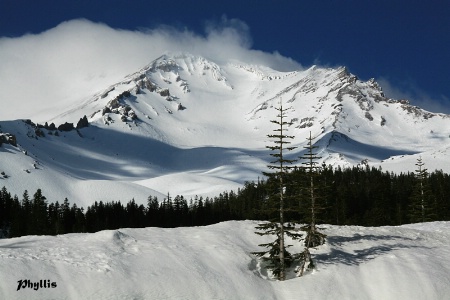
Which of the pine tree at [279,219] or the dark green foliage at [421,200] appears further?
the dark green foliage at [421,200]

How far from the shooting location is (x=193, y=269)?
29.1 meters

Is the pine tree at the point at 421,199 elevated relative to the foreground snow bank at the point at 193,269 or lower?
elevated

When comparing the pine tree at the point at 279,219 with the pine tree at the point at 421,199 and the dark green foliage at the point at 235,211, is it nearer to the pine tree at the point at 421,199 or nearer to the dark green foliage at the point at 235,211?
the pine tree at the point at 421,199

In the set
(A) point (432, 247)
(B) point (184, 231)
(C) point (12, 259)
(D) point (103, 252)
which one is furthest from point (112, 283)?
(A) point (432, 247)

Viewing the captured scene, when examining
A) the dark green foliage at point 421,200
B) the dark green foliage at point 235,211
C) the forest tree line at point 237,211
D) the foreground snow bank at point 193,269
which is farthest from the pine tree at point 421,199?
the foreground snow bank at point 193,269

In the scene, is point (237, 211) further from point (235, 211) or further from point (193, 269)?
point (193, 269)

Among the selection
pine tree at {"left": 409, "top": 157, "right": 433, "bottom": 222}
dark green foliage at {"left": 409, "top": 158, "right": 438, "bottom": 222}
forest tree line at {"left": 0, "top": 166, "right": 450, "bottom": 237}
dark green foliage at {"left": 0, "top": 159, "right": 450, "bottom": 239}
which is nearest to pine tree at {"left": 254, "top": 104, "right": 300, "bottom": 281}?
pine tree at {"left": 409, "top": 157, "right": 433, "bottom": 222}

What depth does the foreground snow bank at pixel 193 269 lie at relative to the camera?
83.1ft

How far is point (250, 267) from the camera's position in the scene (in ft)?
102

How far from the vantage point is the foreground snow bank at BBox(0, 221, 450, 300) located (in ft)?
83.1

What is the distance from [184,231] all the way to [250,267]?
8.31 meters

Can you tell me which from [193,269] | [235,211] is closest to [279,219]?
[193,269]

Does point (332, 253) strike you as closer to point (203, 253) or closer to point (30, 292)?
point (203, 253)

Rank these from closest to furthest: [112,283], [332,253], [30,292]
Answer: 1. [30,292]
2. [112,283]
3. [332,253]
